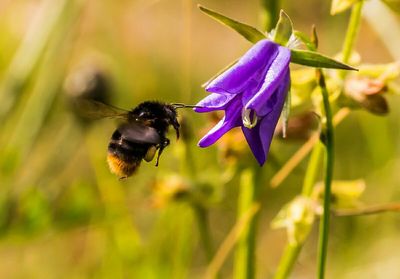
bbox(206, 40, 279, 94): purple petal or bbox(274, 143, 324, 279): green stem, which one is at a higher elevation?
bbox(206, 40, 279, 94): purple petal

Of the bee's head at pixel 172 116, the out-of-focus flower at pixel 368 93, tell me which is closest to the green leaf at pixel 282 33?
the out-of-focus flower at pixel 368 93

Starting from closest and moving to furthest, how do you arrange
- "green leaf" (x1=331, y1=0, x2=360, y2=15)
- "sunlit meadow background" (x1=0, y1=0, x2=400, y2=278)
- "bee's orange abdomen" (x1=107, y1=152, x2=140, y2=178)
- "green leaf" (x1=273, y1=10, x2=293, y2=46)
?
1. "green leaf" (x1=273, y1=10, x2=293, y2=46)
2. "green leaf" (x1=331, y1=0, x2=360, y2=15)
3. "bee's orange abdomen" (x1=107, y1=152, x2=140, y2=178)
4. "sunlit meadow background" (x1=0, y1=0, x2=400, y2=278)

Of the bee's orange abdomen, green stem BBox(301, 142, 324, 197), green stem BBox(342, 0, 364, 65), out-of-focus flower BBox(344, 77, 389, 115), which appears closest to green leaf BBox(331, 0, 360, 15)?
green stem BBox(342, 0, 364, 65)

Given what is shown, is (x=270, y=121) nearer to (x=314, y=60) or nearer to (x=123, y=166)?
(x=314, y=60)

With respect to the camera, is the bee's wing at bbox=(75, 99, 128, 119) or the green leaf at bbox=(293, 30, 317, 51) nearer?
the green leaf at bbox=(293, 30, 317, 51)

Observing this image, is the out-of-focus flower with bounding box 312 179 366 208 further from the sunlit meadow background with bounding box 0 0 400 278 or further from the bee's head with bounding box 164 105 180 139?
the bee's head with bounding box 164 105 180 139

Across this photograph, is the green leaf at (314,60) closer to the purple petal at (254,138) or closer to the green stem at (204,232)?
the purple petal at (254,138)

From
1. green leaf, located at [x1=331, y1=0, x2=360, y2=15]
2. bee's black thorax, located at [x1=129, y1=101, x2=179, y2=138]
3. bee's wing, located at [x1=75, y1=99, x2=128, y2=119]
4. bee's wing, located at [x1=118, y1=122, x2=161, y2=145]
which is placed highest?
green leaf, located at [x1=331, y1=0, x2=360, y2=15]

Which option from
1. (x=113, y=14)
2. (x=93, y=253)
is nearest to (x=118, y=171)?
(x=93, y=253)
